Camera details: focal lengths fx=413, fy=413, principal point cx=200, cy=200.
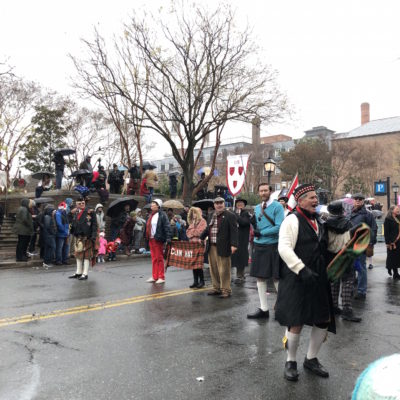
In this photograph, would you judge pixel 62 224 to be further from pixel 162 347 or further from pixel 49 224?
pixel 162 347

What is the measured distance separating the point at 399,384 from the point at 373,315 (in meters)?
5.66

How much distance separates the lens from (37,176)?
1881cm

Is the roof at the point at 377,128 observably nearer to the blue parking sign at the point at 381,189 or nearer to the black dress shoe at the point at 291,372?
the blue parking sign at the point at 381,189

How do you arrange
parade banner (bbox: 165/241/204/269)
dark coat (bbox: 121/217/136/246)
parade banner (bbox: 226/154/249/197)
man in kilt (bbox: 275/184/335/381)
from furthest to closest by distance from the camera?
dark coat (bbox: 121/217/136/246), parade banner (bbox: 226/154/249/197), parade banner (bbox: 165/241/204/269), man in kilt (bbox: 275/184/335/381)

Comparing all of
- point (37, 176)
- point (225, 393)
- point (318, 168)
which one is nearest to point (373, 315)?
point (225, 393)

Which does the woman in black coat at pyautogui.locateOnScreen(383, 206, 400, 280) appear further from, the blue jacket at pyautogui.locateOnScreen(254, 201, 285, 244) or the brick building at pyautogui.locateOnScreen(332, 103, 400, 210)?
the brick building at pyautogui.locateOnScreen(332, 103, 400, 210)

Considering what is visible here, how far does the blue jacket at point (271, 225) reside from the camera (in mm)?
6410

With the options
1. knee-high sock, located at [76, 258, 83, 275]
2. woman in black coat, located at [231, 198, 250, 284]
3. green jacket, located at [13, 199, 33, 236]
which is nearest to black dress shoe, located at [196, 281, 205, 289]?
woman in black coat, located at [231, 198, 250, 284]

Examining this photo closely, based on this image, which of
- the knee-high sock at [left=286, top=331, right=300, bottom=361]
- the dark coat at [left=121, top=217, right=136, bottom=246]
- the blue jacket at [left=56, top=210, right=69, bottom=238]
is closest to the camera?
the knee-high sock at [left=286, top=331, right=300, bottom=361]

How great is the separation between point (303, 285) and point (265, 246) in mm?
2510

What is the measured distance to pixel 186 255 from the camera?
871cm

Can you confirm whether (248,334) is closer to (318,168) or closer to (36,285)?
(36,285)

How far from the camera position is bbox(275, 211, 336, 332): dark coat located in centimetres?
390

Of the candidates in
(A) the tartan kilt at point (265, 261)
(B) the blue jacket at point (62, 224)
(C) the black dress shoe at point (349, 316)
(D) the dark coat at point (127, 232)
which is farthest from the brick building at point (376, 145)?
(A) the tartan kilt at point (265, 261)
